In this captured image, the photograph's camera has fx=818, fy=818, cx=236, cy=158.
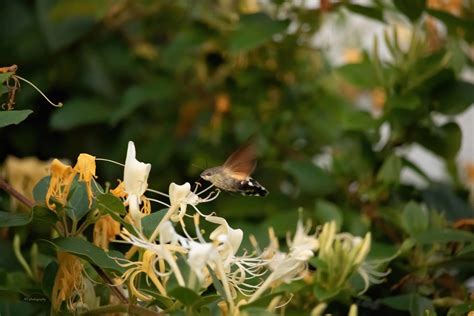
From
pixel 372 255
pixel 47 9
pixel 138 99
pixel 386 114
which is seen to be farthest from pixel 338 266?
pixel 47 9

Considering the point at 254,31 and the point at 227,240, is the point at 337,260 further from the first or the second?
the point at 254,31

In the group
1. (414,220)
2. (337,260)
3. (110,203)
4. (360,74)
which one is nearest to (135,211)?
(110,203)

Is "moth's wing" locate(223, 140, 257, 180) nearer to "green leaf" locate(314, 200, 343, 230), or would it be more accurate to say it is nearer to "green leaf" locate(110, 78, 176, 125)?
"green leaf" locate(314, 200, 343, 230)

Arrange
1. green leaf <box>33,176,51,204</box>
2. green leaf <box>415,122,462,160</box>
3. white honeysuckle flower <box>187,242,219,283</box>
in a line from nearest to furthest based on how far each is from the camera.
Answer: white honeysuckle flower <box>187,242,219,283</box> → green leaf <box>33,176,51,204</box> → green leaf <box>415,122,462,160</box>

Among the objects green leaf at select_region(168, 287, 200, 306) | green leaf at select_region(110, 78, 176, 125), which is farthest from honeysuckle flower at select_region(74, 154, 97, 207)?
green leaf at select_region(110, 78, 176, 125)

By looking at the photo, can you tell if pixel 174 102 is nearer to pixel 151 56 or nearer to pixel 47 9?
pixel 151 56

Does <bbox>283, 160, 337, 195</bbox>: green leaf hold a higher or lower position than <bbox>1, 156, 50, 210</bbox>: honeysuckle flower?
lower

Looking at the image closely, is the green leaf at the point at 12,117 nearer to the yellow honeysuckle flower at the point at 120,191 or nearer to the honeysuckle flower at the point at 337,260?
the yellow honeysuckle flower at the point at 120,191

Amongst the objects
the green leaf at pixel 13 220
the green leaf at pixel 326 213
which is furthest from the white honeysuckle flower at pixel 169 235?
the green leaf at pixel 326 213
